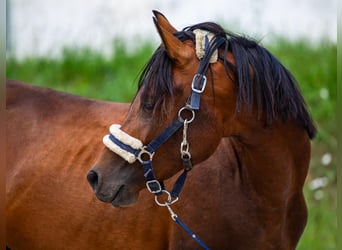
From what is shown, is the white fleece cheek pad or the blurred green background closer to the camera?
the white fleece cheek pad

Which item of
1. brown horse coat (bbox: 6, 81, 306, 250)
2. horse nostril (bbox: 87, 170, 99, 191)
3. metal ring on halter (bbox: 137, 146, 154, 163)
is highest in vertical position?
metal ring on halter (bbox: 137, 146, 154, 163)

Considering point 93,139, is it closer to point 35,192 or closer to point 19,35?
point 35,192

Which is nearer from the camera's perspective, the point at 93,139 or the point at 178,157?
the point at 178,157

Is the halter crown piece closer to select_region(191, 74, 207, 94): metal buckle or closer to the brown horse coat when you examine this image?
select_region(191, 74, 207, 94): metal buckle

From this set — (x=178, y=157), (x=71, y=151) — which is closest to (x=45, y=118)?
(x=71, y=151)

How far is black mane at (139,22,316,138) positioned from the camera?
2.87 meters

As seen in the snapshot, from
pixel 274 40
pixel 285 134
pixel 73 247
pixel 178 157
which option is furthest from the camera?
pixel 274 40

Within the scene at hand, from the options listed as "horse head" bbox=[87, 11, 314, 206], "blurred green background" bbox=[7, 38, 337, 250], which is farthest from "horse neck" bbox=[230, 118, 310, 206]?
"blurred green background" bbox=[7, 38, 337, 250]

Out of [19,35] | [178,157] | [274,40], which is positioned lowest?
[19,35]

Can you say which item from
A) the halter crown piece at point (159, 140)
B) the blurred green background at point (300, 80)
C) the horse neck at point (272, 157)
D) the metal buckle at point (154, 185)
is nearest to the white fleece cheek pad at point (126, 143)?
the halter crown piece at point (159, 140)

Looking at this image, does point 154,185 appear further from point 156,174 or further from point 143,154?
point 143,154

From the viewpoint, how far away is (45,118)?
13.2ft

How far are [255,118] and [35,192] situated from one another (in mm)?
1424

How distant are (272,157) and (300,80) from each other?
404 centimetres
